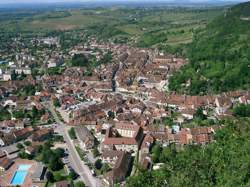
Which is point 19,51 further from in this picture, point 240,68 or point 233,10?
point 240,68

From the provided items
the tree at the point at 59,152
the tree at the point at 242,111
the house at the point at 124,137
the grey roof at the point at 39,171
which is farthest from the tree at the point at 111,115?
the grey roof at the point at 39,171

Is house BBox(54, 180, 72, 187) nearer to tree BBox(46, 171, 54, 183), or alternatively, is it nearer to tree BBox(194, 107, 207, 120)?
tree BBox(46, 171, 54, 183)

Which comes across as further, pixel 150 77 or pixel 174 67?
pixel 174 67

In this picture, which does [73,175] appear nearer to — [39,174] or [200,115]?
[39,174]

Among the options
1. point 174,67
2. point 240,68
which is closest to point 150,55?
point 174,67

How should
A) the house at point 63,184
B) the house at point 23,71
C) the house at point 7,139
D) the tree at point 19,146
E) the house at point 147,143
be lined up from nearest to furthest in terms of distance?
the house at point 63,184
the house at point 147,143
the tree at point 19,146
the house at point 7,139
the house at point 23,71

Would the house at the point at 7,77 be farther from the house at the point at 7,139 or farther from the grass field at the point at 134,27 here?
the grass field at the point at 134,27

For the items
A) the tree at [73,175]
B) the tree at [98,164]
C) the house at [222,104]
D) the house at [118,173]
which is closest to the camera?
the house at [118,173]

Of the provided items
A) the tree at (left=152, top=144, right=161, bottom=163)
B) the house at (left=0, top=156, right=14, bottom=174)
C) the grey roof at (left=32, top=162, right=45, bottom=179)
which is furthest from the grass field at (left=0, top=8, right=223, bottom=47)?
the grey roof at (left=32, top=162, right=45, bottom=179)
